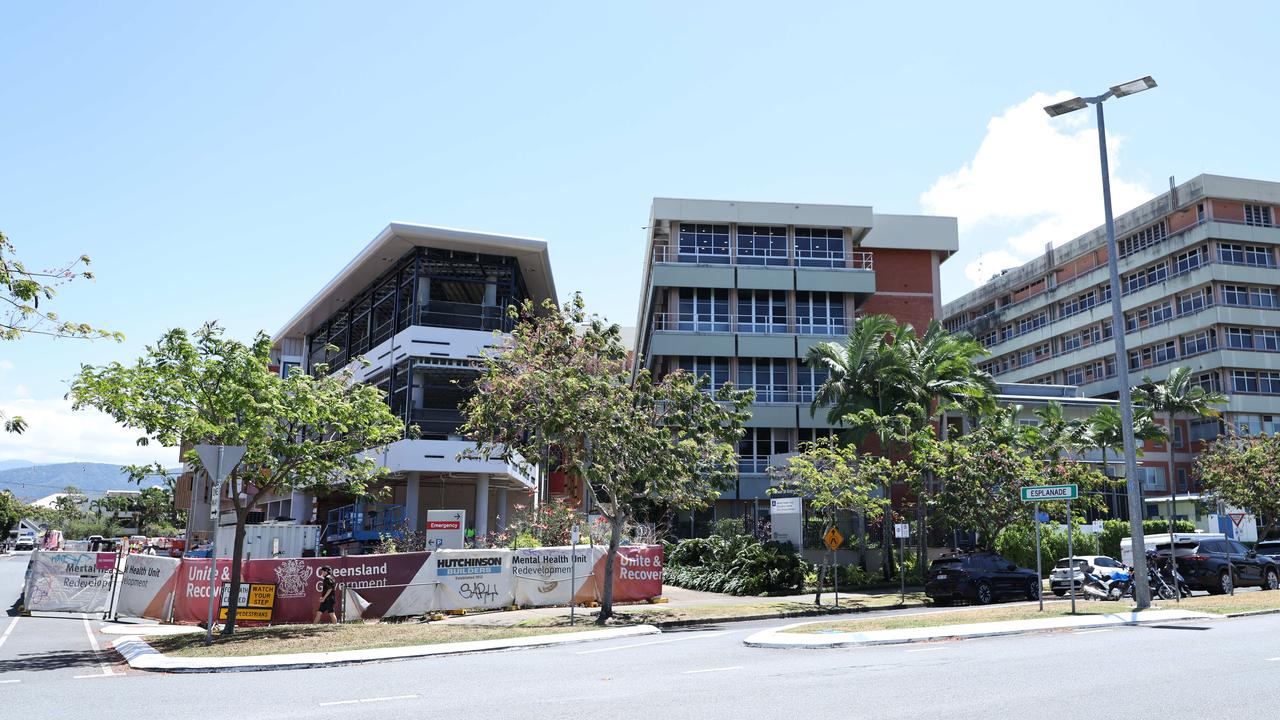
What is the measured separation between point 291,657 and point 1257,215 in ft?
208

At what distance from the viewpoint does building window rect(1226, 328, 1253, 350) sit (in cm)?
5744

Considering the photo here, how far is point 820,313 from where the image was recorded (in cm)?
4788

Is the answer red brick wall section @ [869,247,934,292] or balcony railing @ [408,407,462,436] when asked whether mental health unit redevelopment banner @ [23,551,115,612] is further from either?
red brick wall section @ [869,247,934,292]

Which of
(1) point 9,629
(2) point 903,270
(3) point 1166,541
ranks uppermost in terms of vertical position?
(2) point 903,270

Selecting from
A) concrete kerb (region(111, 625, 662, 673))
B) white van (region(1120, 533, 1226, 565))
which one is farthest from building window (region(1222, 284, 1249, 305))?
concrete kerb (region(111, 625, 662, 673))

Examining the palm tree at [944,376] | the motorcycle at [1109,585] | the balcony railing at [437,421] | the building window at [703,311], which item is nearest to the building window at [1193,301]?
the palm tree at [944,376]

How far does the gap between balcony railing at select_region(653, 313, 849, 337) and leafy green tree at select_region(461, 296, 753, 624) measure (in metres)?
21.8

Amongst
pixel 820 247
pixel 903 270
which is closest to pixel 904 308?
pixel 903 270

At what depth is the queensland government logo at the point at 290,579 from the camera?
839 inches

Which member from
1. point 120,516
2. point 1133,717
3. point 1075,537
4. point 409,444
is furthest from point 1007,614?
point 120,516

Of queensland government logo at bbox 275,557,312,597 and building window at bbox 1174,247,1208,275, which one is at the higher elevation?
building window at bbox 1174,247,1208,275

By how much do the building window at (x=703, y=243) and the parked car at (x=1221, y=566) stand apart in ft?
82.4

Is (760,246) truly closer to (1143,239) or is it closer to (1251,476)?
(1251,476)

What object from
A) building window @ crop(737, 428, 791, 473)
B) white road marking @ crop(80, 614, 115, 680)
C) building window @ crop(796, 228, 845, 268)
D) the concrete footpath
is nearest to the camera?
white road marking @ crop(80, 614, 115, 680)
